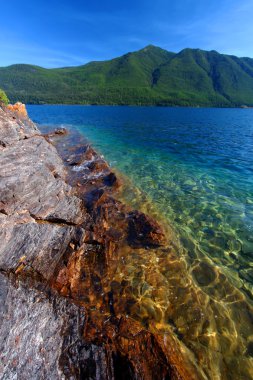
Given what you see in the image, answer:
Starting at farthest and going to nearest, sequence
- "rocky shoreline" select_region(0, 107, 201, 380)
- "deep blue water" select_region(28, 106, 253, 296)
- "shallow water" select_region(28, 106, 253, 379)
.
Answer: "deep blue water" select_region(28, 106, 253, 296) < "shallow water" select_region(28, 106, 253, 379) < "rocky shoreline" select_region(0, 107, 201, 380)

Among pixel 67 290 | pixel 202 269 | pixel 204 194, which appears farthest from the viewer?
pixel 204 194

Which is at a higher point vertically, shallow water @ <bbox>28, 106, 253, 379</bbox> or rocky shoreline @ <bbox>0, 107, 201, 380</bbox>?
rocky shoreline @ <bbox>0, 107, 201, 380</bbox>

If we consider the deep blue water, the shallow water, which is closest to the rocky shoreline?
the shallow water

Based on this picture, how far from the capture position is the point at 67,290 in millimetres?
8047

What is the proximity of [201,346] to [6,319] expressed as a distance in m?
6.49

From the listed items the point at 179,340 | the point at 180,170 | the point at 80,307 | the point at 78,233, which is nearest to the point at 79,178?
the point at 78,233

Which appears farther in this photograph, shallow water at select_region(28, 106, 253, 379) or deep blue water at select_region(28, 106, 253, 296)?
deep blue water at select_region(28, 106, 253, 296)

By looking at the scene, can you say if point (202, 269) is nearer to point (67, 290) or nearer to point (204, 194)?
point (67, 290)

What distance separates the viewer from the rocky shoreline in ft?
17.6

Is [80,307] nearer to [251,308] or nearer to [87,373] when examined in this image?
[87,373]

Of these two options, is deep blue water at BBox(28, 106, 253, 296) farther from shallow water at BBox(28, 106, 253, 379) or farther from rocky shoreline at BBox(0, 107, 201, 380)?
rocky shoreline at BBox(0, 107, 201, 380)

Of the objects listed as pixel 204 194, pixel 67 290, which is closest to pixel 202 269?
pixel 67 290

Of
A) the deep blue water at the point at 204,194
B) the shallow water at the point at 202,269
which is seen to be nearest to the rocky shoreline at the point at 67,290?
the shallow water at the point at 202,269

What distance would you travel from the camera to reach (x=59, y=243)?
920cm
